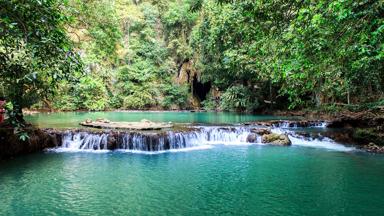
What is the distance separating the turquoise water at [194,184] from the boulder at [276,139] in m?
2.02

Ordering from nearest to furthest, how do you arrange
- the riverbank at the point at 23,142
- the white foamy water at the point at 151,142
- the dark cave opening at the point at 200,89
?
1. the riverbank at the point at 23,142
2. the white foamy water at the point at 151,142
3. the dark cave opening at the point at 200,89

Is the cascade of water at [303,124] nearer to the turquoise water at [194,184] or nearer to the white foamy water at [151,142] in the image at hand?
the white foamy water at [151,142]

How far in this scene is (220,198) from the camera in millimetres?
7133

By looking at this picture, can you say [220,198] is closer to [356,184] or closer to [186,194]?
[186,194]

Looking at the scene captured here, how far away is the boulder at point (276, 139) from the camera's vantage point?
1411 cm

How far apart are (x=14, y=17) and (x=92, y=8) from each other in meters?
7.51

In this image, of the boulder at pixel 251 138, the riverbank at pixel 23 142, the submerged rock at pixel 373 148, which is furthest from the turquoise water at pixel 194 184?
the boulder at pixel 251 138

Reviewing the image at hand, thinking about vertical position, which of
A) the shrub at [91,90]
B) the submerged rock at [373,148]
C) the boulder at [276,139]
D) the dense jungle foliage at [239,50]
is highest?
the dense jungle foliage at [239,50]

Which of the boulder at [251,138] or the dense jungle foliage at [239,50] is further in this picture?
the boulder at [251,138]

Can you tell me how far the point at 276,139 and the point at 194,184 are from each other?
7302mm

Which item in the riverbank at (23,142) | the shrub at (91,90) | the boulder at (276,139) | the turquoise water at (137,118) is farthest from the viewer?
the turquoise water at (137,118)

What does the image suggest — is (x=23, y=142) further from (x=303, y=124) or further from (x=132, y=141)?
(x=303, y=124)

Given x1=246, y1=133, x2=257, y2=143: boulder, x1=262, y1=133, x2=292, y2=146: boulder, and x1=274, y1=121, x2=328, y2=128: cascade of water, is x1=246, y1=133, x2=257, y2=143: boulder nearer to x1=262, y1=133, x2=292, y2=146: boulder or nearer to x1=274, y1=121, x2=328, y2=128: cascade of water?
x1=262, y1=133, x2=292, y2=146: boulder

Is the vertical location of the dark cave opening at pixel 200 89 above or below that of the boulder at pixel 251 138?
above
